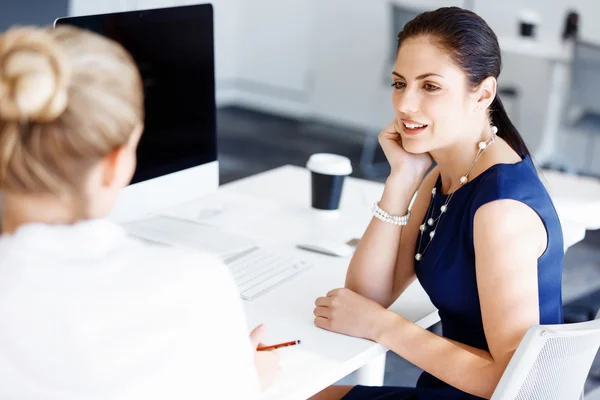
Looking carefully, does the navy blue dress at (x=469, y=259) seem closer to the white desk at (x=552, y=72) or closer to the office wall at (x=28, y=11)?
the office wall at (x=28, y=11)

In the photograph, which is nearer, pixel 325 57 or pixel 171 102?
pixel 171 102

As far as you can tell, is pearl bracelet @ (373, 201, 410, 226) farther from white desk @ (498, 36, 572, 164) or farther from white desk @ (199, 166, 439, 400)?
white desk @ (498, 36, 572, 164)

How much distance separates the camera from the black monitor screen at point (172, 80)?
172 cm

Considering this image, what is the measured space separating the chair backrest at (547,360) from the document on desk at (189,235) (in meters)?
0.70

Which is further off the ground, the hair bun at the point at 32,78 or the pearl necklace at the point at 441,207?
the hair bun at the point at 32,78

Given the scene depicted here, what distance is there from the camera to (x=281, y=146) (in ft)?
18.4

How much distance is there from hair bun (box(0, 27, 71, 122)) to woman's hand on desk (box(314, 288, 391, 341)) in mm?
781

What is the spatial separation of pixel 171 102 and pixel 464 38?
636 millimetres

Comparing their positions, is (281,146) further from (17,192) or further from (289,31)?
(17,192)

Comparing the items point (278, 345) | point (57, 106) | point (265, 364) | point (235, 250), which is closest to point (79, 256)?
point (57, 106)

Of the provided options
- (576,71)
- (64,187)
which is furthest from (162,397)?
(576,71)

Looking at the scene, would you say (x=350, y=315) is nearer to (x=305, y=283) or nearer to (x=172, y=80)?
(x=305, y=283)

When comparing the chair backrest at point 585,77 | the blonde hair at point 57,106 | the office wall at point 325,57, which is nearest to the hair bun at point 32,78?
the blonde hair at point 57,106

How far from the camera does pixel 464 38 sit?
1.56 metres
